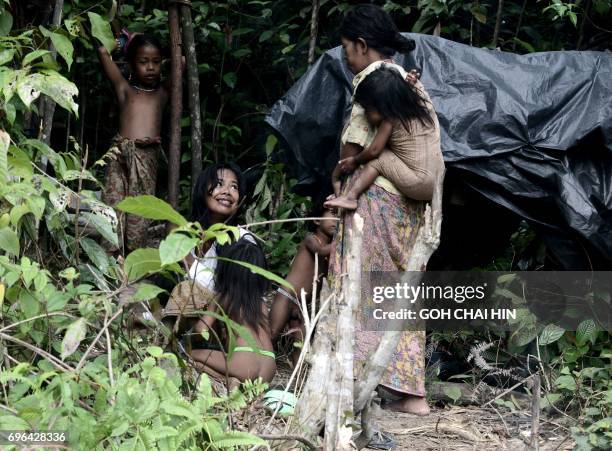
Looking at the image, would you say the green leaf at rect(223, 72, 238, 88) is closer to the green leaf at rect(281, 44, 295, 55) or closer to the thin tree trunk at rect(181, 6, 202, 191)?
the green leaf at rect(281, 44, 295, 55)

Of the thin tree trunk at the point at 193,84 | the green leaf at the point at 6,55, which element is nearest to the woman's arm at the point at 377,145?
the thin tree trunk at the point at 193,84

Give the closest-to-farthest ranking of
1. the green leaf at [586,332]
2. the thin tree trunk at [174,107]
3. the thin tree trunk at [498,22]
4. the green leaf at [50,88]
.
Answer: the green leaf at [50,88] → the green leaf at [586,332] → the thin tree trunk at [174,107] → the thin tree trunk at [498,22]

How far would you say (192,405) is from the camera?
2.49m

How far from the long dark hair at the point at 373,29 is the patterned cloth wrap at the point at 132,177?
1.70 metres

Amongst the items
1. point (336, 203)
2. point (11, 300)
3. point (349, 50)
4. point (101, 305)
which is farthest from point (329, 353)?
point (349, 50)

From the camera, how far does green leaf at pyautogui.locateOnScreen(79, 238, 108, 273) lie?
11.5 ft

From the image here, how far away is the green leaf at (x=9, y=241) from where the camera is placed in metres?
2.86

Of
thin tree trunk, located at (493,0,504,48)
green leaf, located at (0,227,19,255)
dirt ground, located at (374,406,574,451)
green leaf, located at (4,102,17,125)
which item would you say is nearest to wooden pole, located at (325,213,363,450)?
green leaf, located at (0,227,19,255)

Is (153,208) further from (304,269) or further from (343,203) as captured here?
(304,269)

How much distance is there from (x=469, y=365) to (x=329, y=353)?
2.37 metres

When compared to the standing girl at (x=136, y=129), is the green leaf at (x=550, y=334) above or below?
below

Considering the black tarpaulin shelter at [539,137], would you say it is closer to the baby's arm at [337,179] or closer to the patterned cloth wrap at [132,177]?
the baby's arm at [337,179]

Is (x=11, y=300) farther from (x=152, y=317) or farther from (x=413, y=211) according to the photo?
(x=413, y=211)

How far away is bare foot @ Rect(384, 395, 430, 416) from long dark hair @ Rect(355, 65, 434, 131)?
118 centimetres
